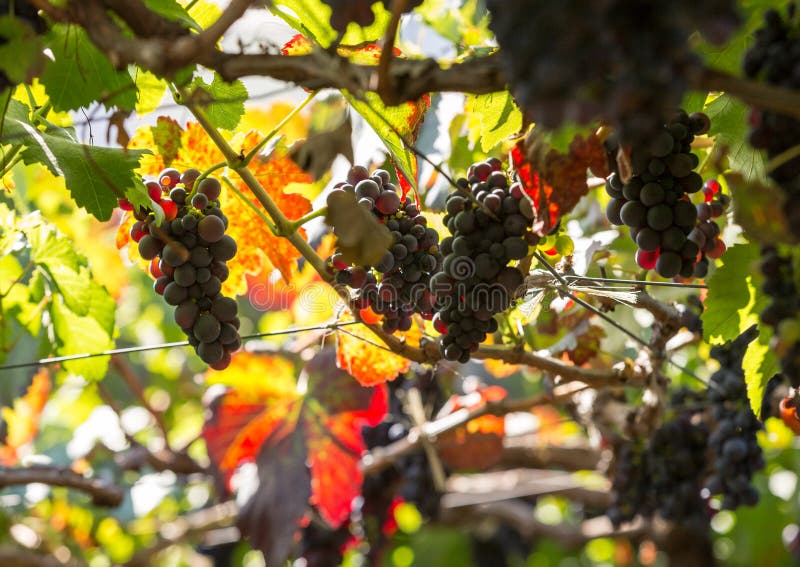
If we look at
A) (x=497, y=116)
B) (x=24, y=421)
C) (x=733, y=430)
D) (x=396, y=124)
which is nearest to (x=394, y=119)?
(x=396, y=124)

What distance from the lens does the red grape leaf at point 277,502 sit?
6.52 feet

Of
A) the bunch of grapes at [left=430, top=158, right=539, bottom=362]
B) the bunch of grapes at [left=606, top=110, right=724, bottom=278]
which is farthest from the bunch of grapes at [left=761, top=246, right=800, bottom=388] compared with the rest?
the bunch of grapes at [left=430, top=158, right=539, bottom=362]

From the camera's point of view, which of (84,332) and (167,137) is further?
(84,332)

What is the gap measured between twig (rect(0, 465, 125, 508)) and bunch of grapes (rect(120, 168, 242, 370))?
45.6 inches

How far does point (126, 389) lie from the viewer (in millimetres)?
3199

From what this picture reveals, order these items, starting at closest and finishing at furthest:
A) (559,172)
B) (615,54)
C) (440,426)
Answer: (615,54)
(559,172)
(440,426)

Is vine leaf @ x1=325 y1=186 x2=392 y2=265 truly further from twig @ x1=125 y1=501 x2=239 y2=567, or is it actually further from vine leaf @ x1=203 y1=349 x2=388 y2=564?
twig @ x1=125 y1=501 x2=239 y2=567

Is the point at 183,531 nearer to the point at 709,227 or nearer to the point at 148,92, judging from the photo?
the point at 148,92

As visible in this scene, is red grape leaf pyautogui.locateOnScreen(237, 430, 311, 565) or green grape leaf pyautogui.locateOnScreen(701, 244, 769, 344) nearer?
green grape leaf pyautogui.locateOnScreen(701, 244, 769, 344)

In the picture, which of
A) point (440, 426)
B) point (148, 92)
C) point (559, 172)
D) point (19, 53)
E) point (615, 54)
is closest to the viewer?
point (615, 54)

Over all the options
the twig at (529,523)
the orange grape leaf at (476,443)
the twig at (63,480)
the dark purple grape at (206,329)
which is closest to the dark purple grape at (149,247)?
the dark purple grape at (206,329)

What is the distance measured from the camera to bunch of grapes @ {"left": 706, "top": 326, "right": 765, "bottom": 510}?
1678 millimetres

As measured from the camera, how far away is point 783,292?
0.79 metres

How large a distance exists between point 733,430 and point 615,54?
4.28ft
